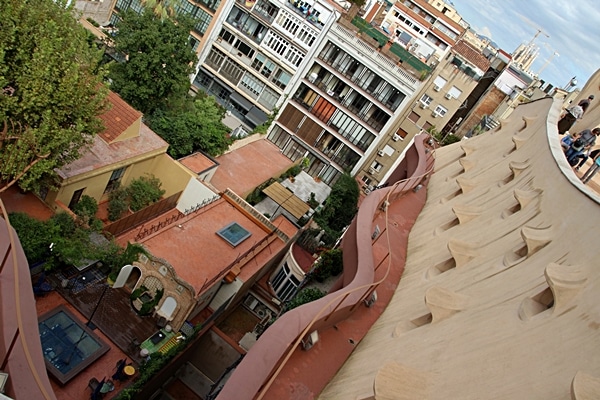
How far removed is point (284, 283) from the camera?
1101 inches

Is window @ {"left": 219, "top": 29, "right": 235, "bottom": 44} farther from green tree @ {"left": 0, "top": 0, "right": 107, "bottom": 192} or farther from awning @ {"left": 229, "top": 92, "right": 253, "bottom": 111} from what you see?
green tree @ {"left": 0, "top": 0, "right": 107, "bottom": 192}

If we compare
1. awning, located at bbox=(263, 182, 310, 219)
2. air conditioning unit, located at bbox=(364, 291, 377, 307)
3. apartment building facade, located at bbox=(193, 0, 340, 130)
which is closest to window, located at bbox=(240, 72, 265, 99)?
apartment building facade, located at bbox=(193, 0, 340, 130)

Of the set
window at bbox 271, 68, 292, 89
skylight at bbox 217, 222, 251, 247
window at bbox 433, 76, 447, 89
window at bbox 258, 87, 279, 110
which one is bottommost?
skylight at bbox 217, 222, 251, 247

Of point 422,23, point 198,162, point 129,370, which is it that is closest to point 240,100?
point 198,162

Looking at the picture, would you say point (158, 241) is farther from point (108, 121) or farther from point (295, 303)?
point (295, 303)

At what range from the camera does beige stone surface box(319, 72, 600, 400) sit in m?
6.48

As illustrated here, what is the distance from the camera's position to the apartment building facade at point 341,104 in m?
40.8

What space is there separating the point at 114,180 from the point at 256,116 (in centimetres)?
2222

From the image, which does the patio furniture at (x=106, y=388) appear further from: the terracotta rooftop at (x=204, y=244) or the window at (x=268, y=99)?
the window at (x=268, y=99)

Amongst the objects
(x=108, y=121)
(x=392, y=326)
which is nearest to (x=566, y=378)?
(x=392, y=326)

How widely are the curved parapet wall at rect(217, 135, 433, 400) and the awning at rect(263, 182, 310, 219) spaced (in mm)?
19758

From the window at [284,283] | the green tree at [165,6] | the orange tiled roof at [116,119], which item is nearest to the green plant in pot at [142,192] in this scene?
the orange tiled roof at [116,119]

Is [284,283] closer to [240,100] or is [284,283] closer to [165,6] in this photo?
[240,100]

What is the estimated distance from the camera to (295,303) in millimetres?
14602
